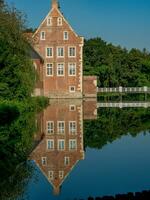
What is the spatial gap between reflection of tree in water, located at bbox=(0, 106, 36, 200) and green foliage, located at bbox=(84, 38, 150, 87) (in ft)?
185

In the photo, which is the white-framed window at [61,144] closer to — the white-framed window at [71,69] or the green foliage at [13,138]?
the green foliage at [13,138]

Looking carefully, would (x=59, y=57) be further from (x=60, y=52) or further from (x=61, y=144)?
(x=61, y=144)

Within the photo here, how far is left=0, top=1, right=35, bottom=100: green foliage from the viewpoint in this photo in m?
29.4

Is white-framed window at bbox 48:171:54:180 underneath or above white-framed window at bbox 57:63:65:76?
underneath

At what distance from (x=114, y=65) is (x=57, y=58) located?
2073 cm

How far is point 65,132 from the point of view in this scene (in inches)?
889

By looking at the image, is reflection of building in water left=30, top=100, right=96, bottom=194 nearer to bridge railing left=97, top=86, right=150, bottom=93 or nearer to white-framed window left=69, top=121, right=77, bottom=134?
white-framed window left=69, top=121, right=77, bottom=134

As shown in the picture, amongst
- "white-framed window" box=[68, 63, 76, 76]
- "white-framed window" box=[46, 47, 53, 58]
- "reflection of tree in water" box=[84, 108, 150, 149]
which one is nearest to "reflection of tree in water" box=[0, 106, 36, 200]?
"reflection of tree in water" box=[84, 108, 150, 149]

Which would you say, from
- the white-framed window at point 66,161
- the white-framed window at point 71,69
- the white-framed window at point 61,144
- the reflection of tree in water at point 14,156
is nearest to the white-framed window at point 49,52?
the white-framed window at point 71,69

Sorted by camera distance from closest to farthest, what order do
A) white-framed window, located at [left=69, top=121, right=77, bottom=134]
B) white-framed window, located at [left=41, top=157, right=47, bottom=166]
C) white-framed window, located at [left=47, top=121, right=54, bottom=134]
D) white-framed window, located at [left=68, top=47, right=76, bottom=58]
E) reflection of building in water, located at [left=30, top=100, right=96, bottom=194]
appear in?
reflection of building in water, located at [left=30, top=100, right=96, bottom=194] → white-framed window, located at [left=41, top=157, right=47, bottom=166] → white-framed window, located at [left=69, top=121, right=77, bottom=134] → white-framed window, located at [left=47, top=121, right=54, bottom=134] → white-framed window, located at [left=68, top=47, right=76, bottom=58]

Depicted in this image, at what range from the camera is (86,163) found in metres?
13.7

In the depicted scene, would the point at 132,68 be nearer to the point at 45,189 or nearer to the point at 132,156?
the point at 132,156

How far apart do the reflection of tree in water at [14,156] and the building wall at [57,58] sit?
38599 millimetres

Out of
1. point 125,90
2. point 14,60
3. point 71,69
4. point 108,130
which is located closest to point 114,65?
point 125,90
